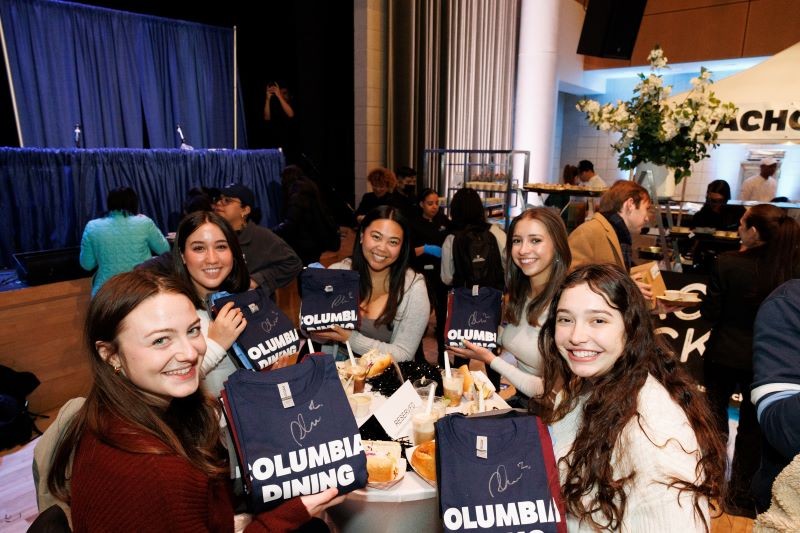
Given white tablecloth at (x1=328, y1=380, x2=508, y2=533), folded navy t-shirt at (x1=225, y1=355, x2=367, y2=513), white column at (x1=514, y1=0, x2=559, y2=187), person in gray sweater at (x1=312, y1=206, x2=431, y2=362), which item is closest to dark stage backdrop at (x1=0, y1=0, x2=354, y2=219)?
white column at (x1=514, y1=0, x2=559, y2=187)

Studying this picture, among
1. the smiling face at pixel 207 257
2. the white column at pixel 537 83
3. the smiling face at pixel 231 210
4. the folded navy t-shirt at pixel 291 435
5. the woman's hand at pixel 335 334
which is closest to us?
the folded navy t-shirt at pixel 291 435

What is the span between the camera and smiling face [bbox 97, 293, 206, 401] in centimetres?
132

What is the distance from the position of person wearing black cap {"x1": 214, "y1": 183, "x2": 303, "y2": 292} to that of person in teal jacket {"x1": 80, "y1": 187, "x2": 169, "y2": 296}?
739 mm

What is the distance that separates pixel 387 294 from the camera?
282 cm

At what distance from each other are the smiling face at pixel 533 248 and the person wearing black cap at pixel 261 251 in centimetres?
182

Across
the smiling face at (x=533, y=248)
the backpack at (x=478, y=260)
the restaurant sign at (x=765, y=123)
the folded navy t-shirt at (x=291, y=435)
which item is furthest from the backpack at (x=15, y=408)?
the restaurant sign at (x=765, y=123)

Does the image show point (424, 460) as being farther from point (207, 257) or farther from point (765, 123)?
point (765, 123)

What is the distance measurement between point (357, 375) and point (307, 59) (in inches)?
230

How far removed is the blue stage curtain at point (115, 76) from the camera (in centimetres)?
610

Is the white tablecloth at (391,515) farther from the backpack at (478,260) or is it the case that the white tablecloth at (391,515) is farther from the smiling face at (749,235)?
the smiling face at (749,235)

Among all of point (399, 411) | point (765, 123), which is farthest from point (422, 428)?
point (765, 123)

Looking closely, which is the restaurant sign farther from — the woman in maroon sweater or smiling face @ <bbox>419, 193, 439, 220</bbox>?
the woman in maroon sweater

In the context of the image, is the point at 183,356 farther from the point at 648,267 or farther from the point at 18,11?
the point at 18,11

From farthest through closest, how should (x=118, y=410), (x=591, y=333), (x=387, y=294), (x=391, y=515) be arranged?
(x=387, y=294), (x=391, y=515), (x=591, y=333), (x=118, y=410)
